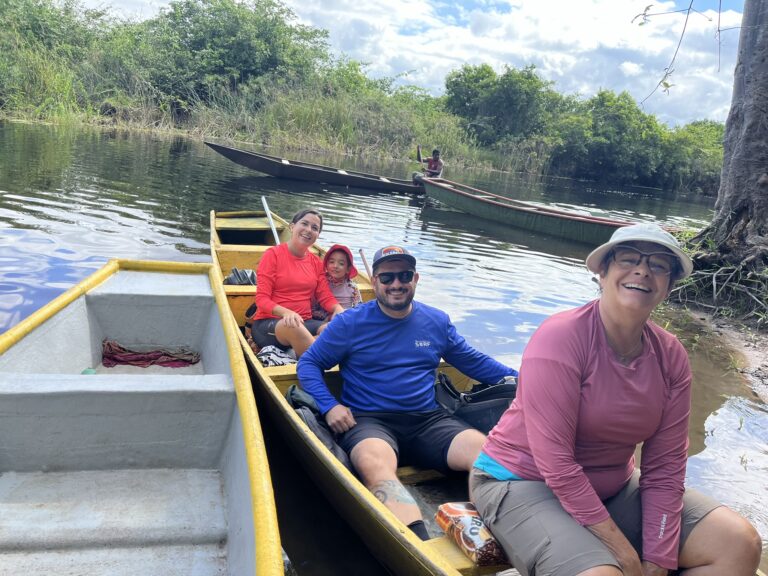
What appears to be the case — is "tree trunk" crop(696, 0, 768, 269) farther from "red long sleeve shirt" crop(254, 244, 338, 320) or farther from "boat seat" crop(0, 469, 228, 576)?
"boat seat" crop(0, 469, 228, 576)

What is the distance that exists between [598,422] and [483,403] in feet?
3.87

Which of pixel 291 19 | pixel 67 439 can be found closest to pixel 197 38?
pixel 291 19

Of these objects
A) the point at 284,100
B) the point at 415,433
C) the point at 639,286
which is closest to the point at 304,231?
the point at 415,433

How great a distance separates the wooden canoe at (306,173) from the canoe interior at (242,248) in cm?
600

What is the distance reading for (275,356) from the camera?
3801 mm

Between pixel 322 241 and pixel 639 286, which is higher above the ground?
pixel 639 286

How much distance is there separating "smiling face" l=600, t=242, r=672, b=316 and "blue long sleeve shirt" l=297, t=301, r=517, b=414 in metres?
1.17

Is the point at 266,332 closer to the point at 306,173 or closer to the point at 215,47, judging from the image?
the point at 306,173

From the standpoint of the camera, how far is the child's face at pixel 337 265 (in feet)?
14.5

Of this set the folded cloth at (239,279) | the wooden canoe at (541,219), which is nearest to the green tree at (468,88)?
the wooden canoe at (541,219)

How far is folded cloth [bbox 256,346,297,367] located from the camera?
3.75 m

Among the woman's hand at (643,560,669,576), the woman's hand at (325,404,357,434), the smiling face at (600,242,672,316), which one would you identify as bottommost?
the woman's hand at (325,404,357,434)

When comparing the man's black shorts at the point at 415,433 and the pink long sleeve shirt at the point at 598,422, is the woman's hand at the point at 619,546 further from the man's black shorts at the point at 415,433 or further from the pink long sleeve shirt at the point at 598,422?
the man's black shorts at the point at 415,433

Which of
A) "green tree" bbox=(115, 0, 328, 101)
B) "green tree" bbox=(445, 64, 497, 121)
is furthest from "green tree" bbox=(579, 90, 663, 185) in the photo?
"green tree" bbox=(115, 0, 328, 101)
